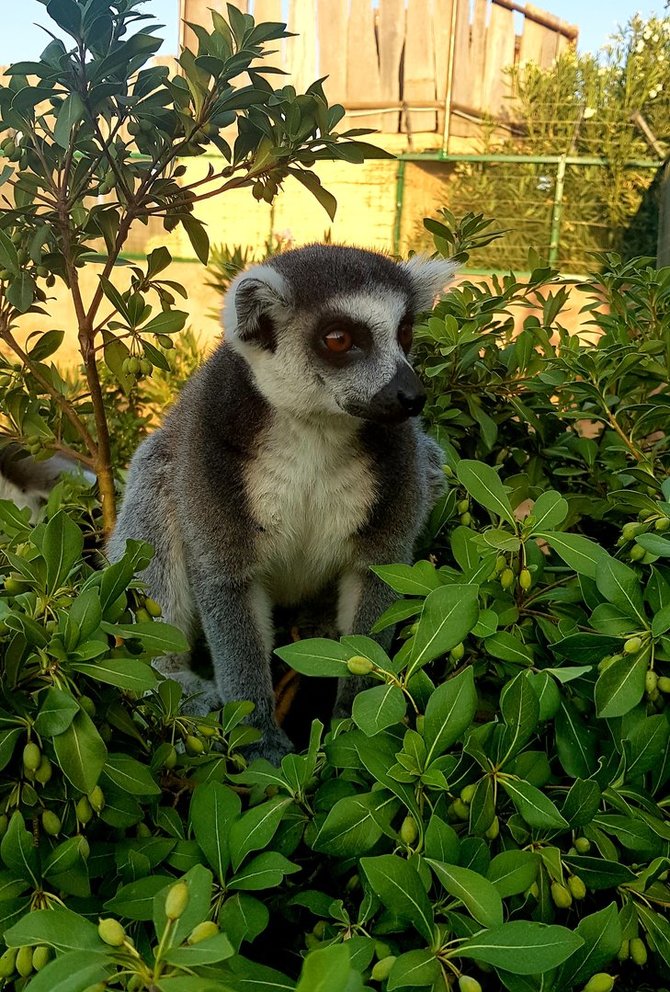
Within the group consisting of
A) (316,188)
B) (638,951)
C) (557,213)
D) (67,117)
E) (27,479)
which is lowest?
(27,479)

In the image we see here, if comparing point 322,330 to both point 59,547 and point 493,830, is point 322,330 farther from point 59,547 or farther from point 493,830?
point 493,830

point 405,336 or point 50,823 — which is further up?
point 405,336

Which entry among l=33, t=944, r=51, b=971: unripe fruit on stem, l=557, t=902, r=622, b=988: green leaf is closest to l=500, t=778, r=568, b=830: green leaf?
l=557, t=902, r=622, b=988: green leaf

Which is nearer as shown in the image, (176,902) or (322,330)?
(176,902)

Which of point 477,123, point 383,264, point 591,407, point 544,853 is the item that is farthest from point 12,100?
point 477,123

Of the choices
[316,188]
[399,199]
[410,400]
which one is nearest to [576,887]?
[410,400]

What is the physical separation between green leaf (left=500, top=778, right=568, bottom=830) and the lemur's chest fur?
3.67ft

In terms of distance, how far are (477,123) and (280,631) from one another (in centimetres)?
1053

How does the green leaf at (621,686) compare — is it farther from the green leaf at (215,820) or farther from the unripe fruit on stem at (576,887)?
the green leaf at (215,820)

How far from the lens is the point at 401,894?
925mm

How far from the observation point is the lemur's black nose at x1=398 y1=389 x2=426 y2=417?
196 centimetres

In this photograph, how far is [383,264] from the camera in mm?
2330

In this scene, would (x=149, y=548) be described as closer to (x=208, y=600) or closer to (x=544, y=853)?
(x=544, y=853)

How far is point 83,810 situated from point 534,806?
21.0 inches
